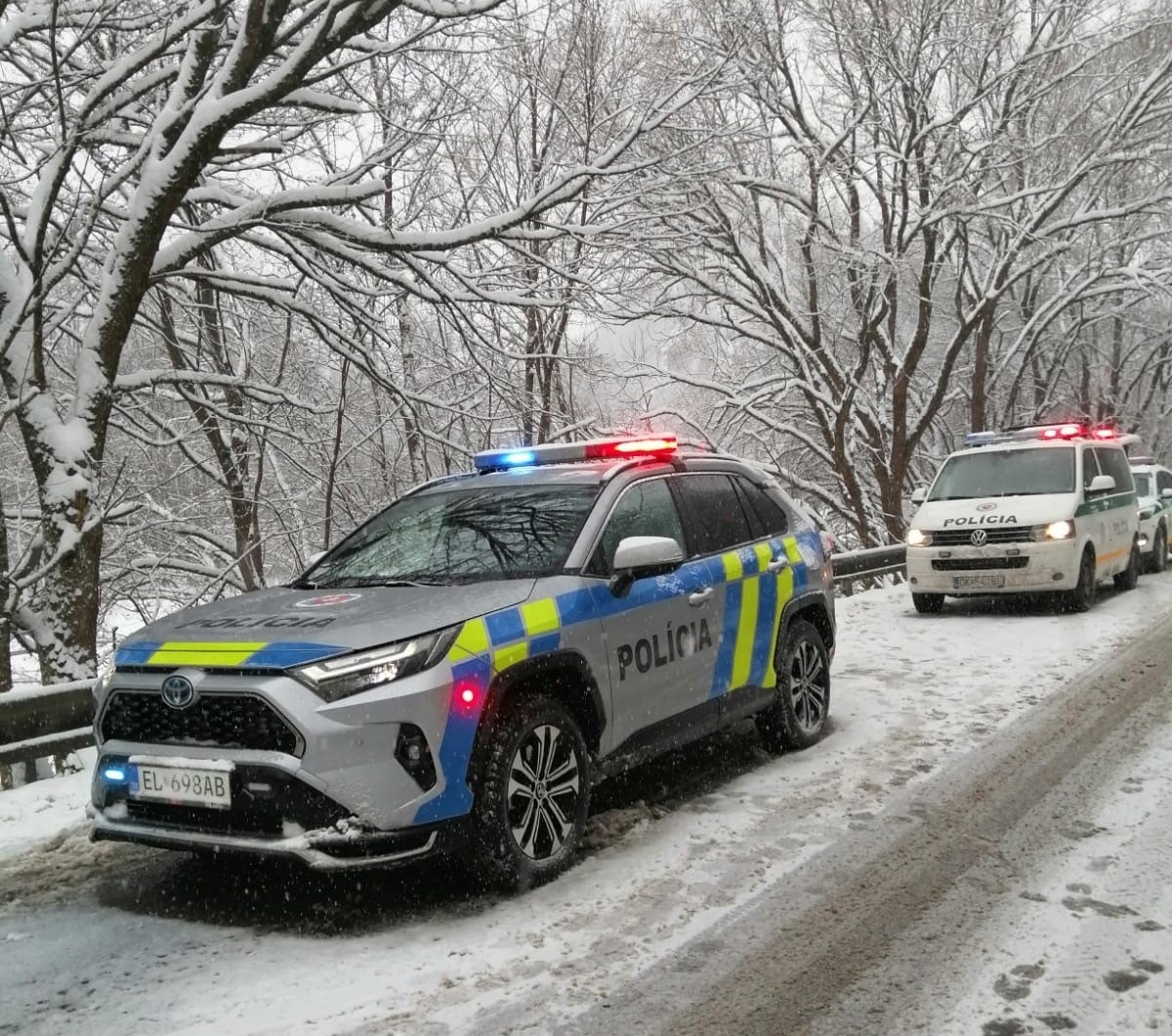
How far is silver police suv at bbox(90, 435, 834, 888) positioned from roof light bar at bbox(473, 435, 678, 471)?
0.5 inches

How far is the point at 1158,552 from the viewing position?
15617 millimetres

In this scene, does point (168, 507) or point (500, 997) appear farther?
point (168, 507)

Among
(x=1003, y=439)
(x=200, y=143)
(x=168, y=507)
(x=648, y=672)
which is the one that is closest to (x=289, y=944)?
(x=648, y=672)

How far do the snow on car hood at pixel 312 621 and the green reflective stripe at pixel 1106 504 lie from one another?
8.82 metres

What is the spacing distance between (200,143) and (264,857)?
209 inches

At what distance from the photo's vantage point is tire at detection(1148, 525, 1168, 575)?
51.0 feet

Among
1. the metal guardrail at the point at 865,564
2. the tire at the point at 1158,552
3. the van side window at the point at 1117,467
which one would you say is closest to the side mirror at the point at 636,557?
the metal guardrail at the point at 865,564

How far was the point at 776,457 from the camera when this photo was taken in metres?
22.7

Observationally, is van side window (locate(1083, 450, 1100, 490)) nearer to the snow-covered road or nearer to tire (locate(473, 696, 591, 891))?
the snow-covered road

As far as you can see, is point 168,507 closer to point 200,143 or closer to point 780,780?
point 200,143

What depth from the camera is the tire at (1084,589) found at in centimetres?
1170

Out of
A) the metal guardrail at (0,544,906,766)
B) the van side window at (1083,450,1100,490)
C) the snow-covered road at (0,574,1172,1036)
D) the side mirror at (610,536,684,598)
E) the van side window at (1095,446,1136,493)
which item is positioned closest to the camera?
the snow-covered road at (0,574,1172,1036)

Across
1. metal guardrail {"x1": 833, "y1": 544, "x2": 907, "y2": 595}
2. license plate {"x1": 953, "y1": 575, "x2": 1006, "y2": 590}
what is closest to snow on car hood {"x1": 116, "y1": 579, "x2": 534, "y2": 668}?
license plate {"x1": 953, "y1": 575, "x2": 1006, "y2": 590}

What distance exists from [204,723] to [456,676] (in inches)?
36.8
